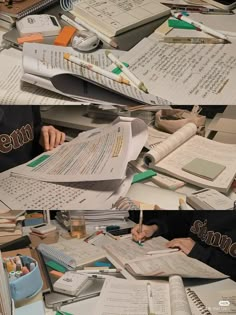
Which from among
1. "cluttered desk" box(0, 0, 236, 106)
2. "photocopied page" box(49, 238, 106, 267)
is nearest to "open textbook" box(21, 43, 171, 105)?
"cluttered desk" box(0, 0, 236, 106)

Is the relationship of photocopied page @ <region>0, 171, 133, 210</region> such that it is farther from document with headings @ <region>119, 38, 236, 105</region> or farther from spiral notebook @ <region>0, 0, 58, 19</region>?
spiral notebook @ <region>0, 0, 58, 19</region>

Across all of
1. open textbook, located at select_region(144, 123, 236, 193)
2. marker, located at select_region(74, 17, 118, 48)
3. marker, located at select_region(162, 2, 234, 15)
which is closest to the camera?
open textbook, located at select_region(144, 123, 236, 193)

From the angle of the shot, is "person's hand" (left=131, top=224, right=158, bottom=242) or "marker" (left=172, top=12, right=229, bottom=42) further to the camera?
"marker" (left=172, top=12, right=229, bottom=42)

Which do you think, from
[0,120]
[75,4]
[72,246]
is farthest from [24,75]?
[75,4]

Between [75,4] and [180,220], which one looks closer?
[180,220]

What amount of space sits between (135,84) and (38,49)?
0.24 meters

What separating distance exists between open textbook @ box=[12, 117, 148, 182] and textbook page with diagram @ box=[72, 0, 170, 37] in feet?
1.27

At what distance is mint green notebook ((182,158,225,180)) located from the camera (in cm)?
103

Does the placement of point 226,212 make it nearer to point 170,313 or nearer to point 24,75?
point 170,313

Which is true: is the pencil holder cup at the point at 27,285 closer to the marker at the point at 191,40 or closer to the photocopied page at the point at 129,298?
the photocopied page at the point at 129,298

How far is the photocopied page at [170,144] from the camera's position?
1.05 m

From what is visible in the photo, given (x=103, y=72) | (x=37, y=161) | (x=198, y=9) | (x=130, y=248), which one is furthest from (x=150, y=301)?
(x=198, y=9)

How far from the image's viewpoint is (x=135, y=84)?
3.67 feet

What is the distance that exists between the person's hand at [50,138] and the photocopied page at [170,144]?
178 millimetres
